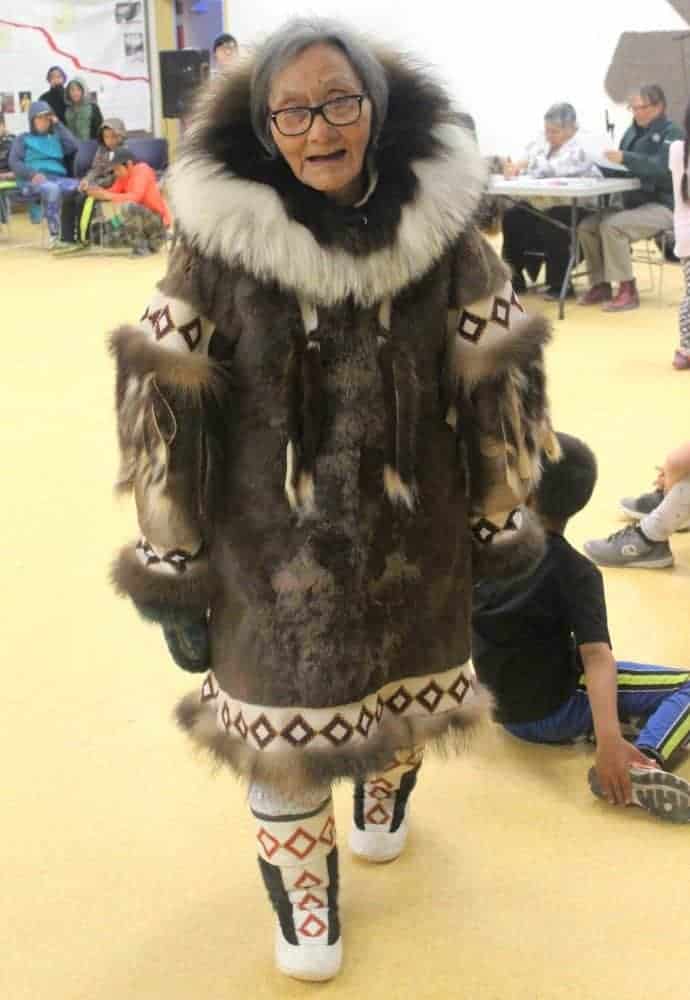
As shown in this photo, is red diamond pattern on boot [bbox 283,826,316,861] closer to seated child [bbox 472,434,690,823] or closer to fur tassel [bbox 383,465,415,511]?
fur tassel [bbox 383,465,415,511]

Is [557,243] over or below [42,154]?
below

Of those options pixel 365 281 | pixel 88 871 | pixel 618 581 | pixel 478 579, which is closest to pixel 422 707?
pixel 478 579

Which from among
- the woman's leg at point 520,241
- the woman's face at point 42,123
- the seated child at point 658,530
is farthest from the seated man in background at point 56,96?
the seated child at point 658,530


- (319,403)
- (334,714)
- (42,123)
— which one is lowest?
(334,714)

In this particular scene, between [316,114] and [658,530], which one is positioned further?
[658,530]

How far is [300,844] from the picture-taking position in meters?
1.47

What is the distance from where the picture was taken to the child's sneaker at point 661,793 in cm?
180

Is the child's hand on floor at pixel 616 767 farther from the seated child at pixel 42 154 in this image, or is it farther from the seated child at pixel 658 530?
the seated child at pixel 42 154

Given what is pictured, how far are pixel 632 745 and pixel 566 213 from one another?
14.9 ft

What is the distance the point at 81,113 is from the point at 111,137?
4.00 feet

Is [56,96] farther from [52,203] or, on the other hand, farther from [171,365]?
[171,365]

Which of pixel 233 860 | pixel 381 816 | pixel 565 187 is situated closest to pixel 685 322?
pixel 565 187

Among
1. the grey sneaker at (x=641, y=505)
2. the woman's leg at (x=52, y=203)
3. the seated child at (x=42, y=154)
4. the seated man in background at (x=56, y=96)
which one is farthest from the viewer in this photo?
the seated man in background at (x=56, y=96)

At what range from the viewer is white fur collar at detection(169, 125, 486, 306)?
122cm
